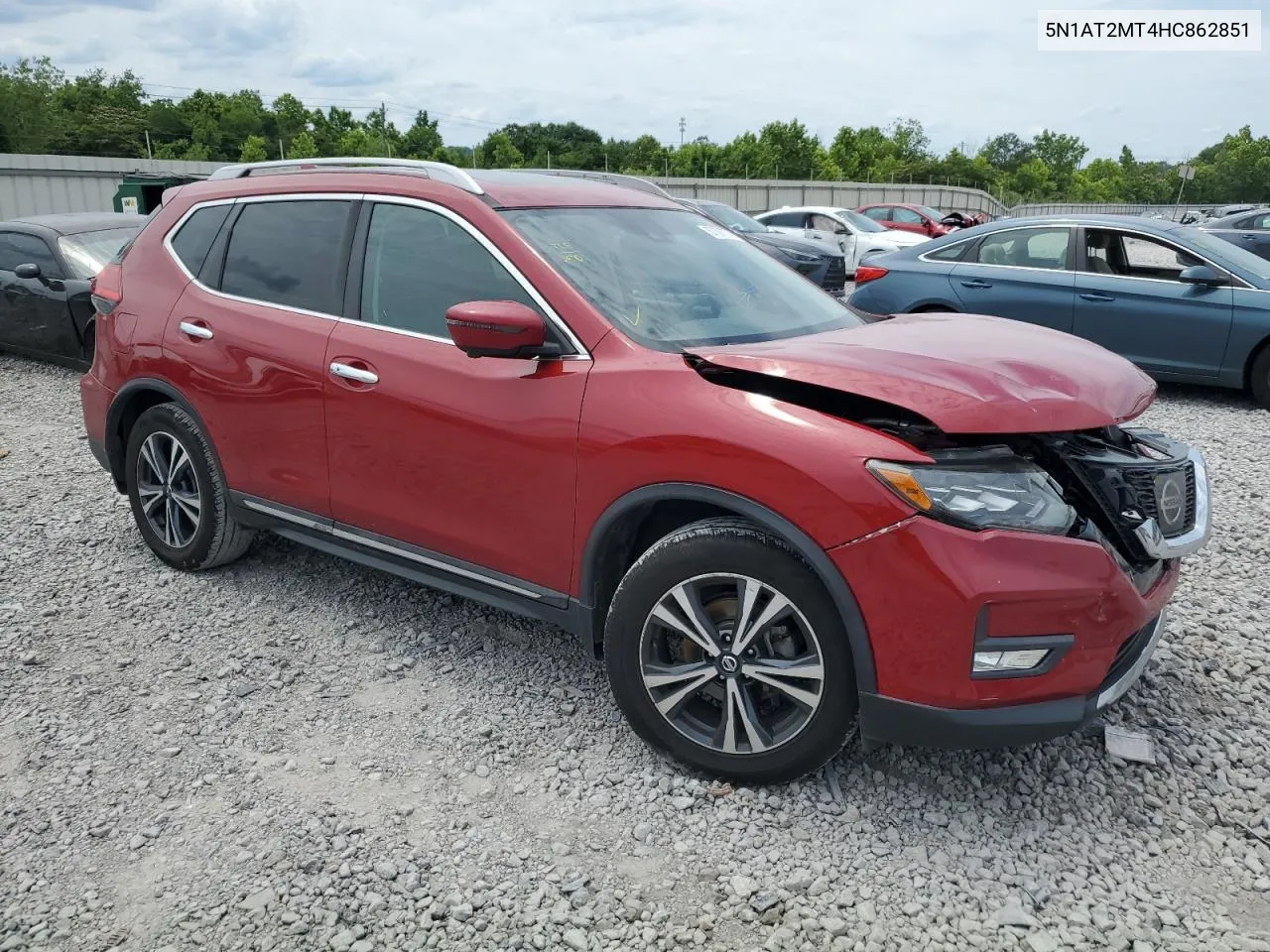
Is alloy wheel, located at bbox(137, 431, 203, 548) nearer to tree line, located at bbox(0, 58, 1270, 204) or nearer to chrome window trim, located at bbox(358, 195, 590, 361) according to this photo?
chrome window trim, located at bbox(358, 195, 590, 361)

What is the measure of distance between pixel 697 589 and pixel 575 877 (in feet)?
2.84

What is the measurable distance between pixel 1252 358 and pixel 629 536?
6.80m

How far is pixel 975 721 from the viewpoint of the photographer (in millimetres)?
2676

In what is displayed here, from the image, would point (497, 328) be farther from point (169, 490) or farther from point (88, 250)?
point (88, 250)

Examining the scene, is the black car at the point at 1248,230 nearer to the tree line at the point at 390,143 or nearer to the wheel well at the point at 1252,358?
the wheel well at the point at 1252,358

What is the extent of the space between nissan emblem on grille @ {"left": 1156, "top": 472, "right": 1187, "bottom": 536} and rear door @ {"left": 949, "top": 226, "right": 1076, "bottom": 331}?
5.72m

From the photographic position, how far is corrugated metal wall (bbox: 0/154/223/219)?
31.3 metres

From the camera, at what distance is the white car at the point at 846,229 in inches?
750

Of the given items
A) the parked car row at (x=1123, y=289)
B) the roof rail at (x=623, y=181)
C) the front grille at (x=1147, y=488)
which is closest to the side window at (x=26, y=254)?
the roof rail at (x=623, y=181)

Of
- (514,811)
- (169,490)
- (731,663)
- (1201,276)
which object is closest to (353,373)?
(169,490)

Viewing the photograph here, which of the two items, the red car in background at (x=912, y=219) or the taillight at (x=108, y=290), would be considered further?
the red car in background at (x=912, y=219)

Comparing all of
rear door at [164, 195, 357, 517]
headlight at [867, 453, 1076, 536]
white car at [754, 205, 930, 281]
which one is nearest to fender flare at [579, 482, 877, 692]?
headlight at [867, 453, 1076, 536]

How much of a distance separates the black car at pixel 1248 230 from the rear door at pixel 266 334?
15.4m

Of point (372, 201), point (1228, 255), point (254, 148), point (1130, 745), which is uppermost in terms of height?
point (254, 148)
